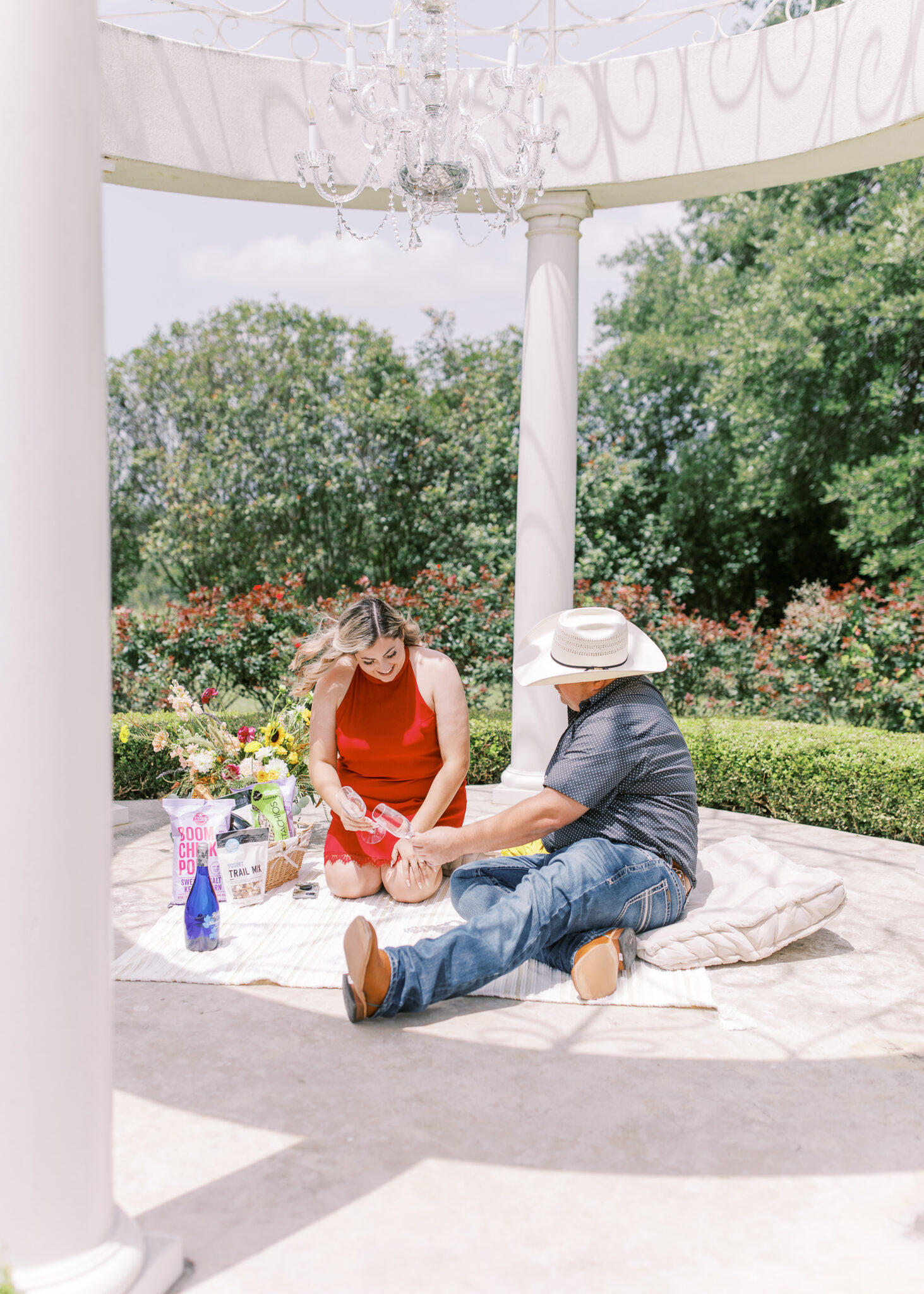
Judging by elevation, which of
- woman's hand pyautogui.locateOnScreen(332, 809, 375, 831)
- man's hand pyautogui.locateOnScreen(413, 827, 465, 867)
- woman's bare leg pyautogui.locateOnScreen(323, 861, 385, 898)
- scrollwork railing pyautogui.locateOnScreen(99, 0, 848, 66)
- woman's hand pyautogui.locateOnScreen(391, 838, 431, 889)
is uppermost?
scrollwork railing pyautogui.locateOnScreen(99, 0, 848, 66)

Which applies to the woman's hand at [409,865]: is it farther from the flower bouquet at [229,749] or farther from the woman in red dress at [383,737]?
the flower bouquet at [229,749]

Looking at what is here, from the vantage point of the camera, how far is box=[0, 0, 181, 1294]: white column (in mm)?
1516

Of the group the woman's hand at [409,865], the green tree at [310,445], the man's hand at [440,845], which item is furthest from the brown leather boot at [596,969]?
the green tree at [310,445]

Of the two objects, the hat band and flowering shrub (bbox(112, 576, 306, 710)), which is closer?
the hat band

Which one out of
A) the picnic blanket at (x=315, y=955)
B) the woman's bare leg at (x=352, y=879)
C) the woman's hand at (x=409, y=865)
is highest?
the woman's hand at (x=409, y=865)

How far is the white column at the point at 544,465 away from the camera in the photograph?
18.2 feet

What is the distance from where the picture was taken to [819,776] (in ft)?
17.7

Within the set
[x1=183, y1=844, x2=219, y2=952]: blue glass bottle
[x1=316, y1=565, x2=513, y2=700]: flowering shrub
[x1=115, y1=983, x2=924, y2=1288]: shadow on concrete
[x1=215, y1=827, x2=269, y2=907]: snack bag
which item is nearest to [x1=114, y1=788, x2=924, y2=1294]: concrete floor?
[x1=115, y1=983, x2=924, y2=1288]: shadow on concrete

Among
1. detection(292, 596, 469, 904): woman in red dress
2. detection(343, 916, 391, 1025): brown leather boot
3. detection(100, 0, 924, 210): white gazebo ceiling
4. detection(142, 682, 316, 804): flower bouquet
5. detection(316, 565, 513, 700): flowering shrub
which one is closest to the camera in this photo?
detection(343, 916, 391, 1025): brown leather boot

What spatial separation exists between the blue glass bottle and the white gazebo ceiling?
3.56 metres

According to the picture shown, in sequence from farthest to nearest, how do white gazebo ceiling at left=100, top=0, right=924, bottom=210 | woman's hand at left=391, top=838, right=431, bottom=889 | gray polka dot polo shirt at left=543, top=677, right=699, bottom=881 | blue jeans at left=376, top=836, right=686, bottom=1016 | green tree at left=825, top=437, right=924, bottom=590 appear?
green tree at left=825, top=437, right=924, bottom=590 < white gazebo ceiling at left=100, top=0, right=924, bottom=210 < woman's hand at left=391, top=838, right=431, bottom=889 < gray polka dot polo shirt at left=543, top=677, right=699, bottom=881 < blue jeans at left=376, top=836, right=686, bottom=1016

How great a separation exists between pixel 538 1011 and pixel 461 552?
24.4 feet

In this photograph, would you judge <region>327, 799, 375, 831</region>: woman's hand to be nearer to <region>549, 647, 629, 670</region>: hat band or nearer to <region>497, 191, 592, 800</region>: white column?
<region>549, 647, 629, 670</region>: hat band

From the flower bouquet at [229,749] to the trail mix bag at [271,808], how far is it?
8 centimetres
